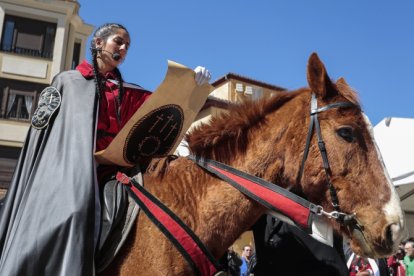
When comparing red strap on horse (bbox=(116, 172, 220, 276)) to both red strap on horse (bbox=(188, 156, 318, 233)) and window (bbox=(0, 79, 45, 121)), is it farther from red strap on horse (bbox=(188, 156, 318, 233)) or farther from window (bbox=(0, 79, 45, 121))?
window (bbox=(0, 79, 45, 121))

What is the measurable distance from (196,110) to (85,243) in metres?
1.25

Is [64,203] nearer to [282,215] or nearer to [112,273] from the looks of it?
[112,273]

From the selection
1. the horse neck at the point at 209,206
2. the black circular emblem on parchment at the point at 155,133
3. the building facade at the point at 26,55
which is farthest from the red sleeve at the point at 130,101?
the building facade at the point at 26,55

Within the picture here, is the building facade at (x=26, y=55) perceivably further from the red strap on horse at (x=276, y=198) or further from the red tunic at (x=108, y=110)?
the red strap on horse at (x=276, y=198)

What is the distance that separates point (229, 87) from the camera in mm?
25297

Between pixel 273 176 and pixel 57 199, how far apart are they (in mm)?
1309

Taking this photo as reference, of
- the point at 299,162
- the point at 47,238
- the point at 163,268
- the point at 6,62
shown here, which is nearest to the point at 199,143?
the point at 299,162

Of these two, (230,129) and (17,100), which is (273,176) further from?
(17,100)

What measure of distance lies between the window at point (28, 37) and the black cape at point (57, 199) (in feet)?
69.5

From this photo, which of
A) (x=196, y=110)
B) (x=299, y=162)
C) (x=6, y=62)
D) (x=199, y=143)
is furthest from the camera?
(x=6, y=62)

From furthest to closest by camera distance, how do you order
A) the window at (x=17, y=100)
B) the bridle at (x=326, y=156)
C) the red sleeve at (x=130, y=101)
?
the window at (x=17, y=100) → the red sleeve at (x=130, y=101) → the bridle at (x=326, y=156)

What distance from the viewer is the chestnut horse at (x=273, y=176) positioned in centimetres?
257

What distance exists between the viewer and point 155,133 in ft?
10.2

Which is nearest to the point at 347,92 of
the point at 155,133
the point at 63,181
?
the point at 155,133
